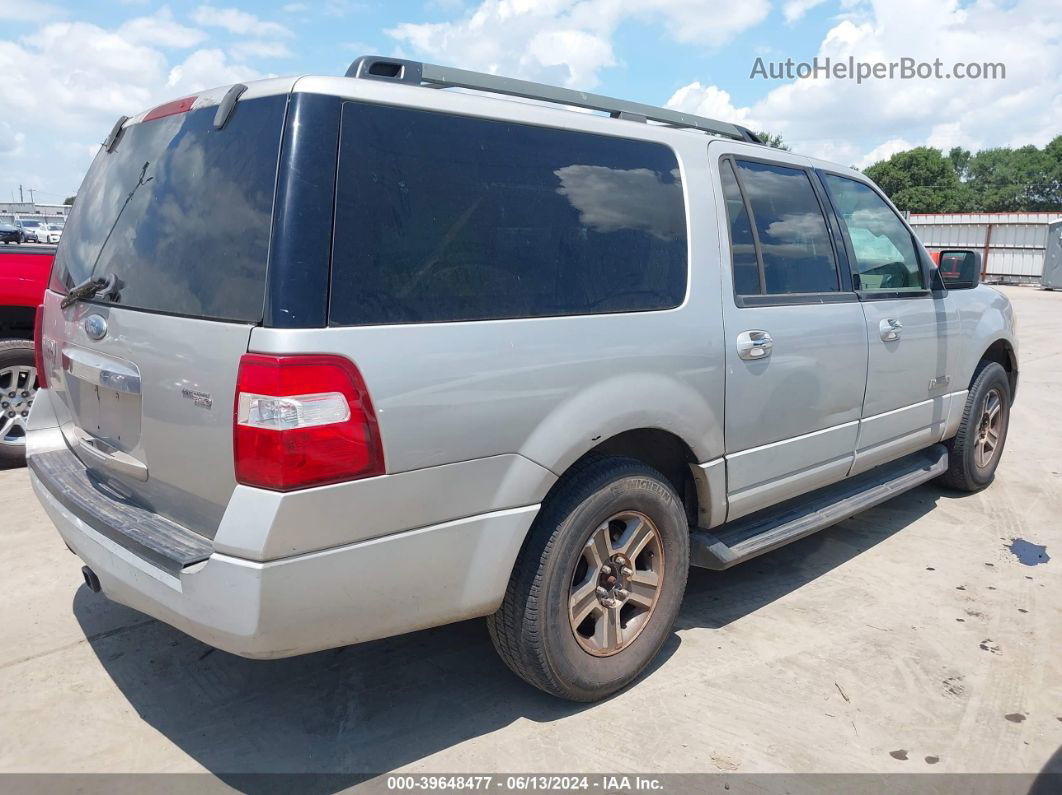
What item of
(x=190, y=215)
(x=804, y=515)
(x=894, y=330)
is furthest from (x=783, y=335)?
(x=190, y=215)

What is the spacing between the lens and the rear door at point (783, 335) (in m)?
3.25

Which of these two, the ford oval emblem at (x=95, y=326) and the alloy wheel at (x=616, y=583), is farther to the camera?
the alloy wheel at (x=616, y=583)

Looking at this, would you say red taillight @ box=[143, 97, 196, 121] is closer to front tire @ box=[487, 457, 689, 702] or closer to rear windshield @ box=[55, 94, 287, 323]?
rear windshield @ box=[55, 94, 287, 323]

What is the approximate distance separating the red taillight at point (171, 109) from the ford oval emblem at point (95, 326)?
2.32 ft

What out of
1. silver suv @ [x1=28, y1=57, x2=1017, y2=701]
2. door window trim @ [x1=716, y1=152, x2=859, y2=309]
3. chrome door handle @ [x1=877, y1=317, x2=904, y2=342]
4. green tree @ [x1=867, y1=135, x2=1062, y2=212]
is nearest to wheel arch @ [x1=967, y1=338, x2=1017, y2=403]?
chrome door handle @ [x1=877, y1=317, x2=904, y2=342]

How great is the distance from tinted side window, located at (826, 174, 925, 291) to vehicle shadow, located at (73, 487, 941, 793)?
5.88ft

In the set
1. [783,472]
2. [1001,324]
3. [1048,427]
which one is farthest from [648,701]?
[1048,427]

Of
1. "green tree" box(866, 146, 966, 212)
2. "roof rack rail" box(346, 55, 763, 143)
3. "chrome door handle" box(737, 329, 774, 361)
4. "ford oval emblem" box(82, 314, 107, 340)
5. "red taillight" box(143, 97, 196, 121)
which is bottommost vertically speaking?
"chrome door handle" box(737, 329, 774, 361)

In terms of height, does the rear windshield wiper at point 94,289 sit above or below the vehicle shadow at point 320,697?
above

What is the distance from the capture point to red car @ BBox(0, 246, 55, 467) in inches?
210

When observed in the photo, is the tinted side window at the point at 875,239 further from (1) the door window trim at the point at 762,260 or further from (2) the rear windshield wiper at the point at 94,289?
(2) the rear windshield wiper at the point at 94,289

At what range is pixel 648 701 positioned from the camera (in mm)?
2969

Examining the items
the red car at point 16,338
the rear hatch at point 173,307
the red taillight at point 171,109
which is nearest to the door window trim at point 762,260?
the rear hatch at point 173,307

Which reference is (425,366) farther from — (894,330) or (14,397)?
(14,397)
